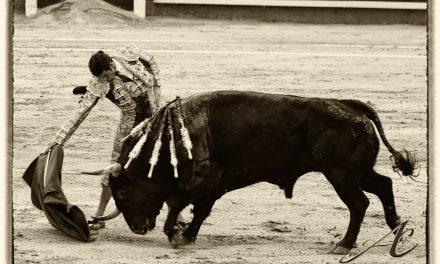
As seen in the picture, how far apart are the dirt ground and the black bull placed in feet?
0.93

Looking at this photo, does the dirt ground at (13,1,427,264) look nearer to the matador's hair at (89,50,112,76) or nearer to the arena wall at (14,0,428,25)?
the arena wall at (14,0,428,25)

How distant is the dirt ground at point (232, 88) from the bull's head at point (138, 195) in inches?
6.0

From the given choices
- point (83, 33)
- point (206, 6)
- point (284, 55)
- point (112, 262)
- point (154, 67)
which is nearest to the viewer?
point (112, 262)

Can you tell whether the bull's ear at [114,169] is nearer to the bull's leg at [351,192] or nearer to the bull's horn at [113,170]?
the bull's horn at [113,170]

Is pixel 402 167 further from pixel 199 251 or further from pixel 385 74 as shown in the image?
pixel 385 74

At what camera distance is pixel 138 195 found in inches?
287

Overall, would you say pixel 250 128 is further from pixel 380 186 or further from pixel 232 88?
pixel 232 88

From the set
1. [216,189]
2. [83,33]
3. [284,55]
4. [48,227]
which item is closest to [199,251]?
[216,189]

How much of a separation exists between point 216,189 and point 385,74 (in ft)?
23.1

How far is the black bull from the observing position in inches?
280

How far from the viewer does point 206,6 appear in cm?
1784

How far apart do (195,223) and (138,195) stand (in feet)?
1.18
